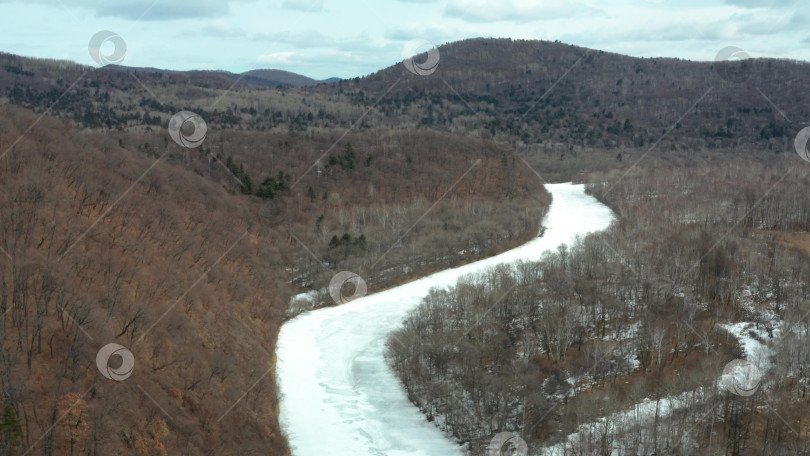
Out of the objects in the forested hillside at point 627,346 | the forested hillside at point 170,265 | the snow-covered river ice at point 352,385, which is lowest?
the snow-covered river ice at point 352,385

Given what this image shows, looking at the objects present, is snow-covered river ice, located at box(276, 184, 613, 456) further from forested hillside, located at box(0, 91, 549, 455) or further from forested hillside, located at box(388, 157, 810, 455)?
forested hillside, located at box(0, 91, 549, 455)

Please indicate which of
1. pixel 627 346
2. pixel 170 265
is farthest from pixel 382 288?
pixel 170 265

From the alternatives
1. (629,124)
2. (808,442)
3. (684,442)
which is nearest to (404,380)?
(684,442)

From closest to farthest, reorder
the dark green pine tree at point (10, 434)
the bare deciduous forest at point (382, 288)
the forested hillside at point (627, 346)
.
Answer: the dark green pine tree at point (10, 434) → the bare deciduous forest at point (382, 288) → the forested hillside at point (627, 346)

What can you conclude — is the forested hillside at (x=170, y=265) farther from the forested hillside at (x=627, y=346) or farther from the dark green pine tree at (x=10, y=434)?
the forested hillside at (x=627, y=346)

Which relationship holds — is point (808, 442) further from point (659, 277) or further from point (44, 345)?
point (44, 345)

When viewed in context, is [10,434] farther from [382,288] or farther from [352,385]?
[382,288]

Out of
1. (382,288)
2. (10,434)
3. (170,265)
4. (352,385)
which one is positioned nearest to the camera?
(10,434)

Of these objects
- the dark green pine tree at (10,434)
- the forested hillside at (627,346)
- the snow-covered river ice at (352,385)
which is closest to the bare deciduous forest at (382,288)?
the dark green pine tree at (10,434)
